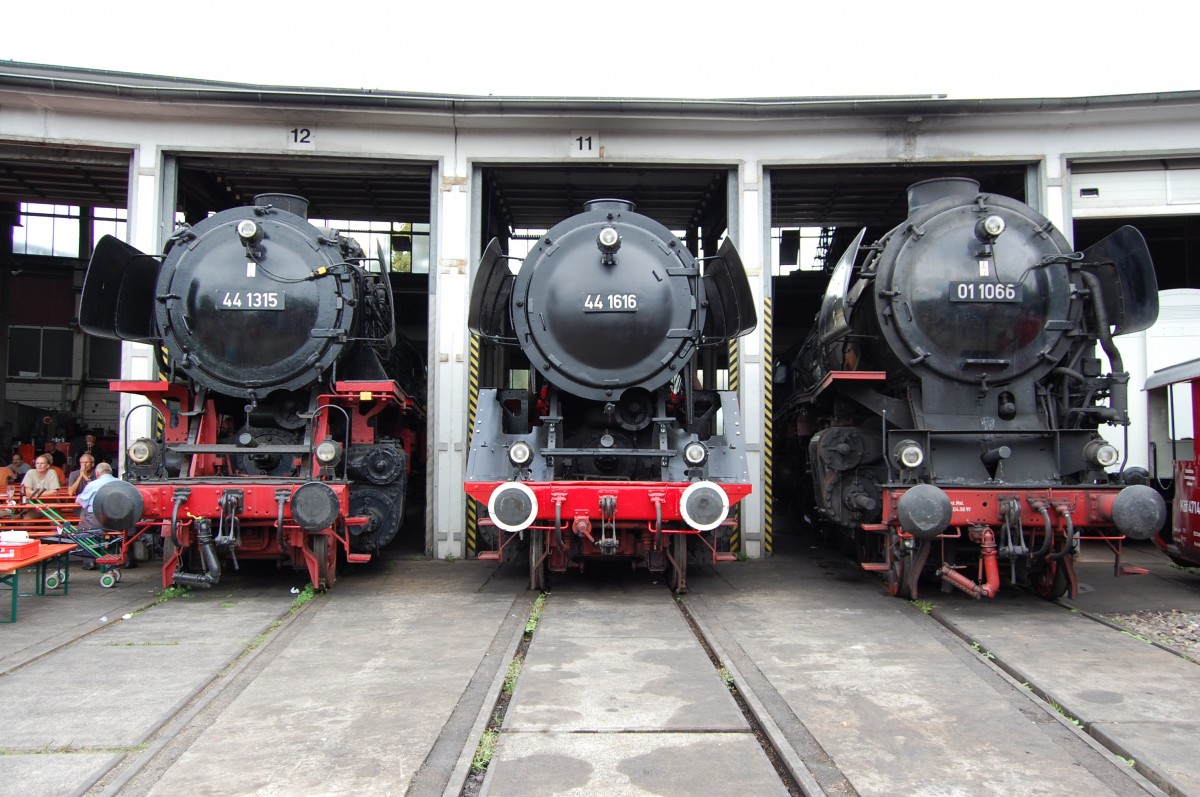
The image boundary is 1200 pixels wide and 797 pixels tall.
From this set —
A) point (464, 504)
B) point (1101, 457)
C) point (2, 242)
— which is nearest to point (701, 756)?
point (1101, 457)

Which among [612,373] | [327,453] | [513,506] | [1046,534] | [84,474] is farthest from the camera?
[84,474]

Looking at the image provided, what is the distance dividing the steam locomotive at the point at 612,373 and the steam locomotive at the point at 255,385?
1223mm

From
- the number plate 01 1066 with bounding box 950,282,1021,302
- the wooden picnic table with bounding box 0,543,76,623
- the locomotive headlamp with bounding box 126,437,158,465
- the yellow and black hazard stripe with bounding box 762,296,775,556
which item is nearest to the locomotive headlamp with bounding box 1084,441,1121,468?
the number plate 01 1066 with bounding box 950,282,1021,302

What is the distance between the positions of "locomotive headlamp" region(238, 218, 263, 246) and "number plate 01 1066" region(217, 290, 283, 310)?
43 cm

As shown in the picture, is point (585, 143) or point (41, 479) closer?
point (41, 479)

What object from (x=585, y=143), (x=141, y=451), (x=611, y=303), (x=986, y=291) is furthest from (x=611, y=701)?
(x=585, y=143)

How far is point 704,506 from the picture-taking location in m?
6.31

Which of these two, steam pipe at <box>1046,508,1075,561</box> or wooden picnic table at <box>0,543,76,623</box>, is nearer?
steam pipe at <box>1046,508,1075,561</box>

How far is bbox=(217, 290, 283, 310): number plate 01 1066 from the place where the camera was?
724 centimetres

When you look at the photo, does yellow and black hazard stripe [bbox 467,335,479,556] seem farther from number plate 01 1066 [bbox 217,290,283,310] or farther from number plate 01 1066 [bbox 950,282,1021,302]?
number plate 01 1066 [bbox 950,282,1021,302]

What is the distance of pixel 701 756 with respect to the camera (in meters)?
3.50

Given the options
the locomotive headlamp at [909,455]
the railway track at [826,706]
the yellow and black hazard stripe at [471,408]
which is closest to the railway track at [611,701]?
the railway track at [826,706]

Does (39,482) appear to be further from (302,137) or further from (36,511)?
(302,137)

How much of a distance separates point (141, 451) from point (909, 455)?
245 inches
